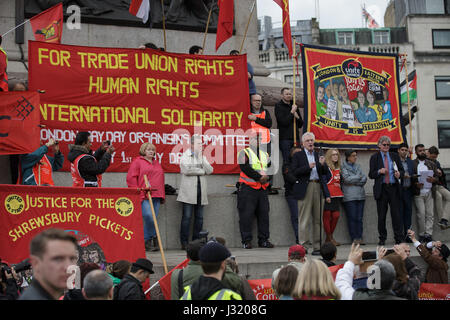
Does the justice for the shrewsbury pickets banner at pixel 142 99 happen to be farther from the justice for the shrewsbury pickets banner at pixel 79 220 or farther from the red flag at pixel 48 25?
the justice for the shrewsbury pickets banner at pixel 79 220

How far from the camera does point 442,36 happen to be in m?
54.9

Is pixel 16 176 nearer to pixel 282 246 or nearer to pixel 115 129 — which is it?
pixel 115 129

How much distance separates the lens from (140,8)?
1339cm

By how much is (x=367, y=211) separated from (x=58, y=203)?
6.34 metres

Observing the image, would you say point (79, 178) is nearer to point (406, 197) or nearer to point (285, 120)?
point (285, 120)

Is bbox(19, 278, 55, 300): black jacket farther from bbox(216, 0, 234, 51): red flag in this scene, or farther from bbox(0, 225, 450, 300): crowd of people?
bbox(216, 0, 234, 51): red flag

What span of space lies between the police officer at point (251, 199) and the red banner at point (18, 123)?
11.0 feet

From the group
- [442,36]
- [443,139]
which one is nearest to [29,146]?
[443,139]

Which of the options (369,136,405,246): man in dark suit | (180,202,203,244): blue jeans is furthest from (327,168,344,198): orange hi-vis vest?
(180,202,203,244): blue jeans

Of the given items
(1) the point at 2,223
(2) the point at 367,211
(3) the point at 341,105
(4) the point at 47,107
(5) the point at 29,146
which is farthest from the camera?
(3) the point at 341,105

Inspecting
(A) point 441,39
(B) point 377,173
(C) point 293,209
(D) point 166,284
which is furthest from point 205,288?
(A) point 441,39

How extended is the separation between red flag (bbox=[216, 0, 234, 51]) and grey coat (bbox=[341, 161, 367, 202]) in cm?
354

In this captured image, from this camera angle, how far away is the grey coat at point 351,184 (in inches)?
500

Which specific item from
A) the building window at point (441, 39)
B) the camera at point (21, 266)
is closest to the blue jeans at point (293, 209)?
the camera at point (21, 266)
